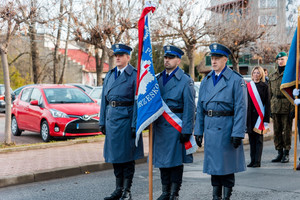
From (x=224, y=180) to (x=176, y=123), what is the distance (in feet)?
2.98

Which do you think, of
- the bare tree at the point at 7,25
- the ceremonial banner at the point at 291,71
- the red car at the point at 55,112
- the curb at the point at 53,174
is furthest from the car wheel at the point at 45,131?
the ceremonial banner at the point at 291,71

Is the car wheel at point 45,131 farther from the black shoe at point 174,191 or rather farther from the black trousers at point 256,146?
the black shoe at point 174,191

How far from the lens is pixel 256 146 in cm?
848

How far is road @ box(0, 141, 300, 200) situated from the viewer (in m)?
6.23

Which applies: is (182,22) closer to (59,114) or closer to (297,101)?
(59,114)

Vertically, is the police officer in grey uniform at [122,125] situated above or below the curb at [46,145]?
above

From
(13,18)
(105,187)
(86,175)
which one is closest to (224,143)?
(105,187)

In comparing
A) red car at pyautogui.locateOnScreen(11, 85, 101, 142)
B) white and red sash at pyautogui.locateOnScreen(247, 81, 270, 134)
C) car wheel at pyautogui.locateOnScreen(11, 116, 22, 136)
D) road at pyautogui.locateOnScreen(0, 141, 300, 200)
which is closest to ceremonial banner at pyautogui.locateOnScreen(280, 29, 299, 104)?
white and red sash at pyautogui.locateOnScreen(247, 81, 270, 134)

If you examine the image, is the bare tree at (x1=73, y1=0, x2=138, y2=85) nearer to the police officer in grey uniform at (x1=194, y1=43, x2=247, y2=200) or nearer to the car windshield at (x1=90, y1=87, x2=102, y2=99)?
the car windshield at (x1=90, y1=87, x2=102, y2=99)

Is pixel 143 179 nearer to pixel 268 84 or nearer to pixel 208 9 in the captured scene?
pixel 268 84

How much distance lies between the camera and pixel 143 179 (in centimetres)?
746

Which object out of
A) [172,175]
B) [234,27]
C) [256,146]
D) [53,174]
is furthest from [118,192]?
[234,27]

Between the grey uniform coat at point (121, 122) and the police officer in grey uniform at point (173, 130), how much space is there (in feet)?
1.38

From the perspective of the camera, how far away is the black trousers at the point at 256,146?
841 cm
